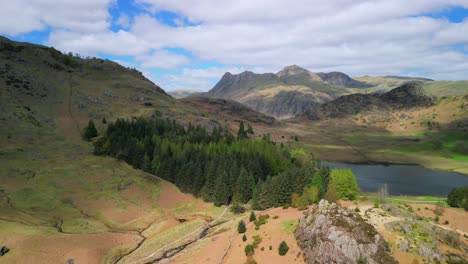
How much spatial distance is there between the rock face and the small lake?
96379 mm

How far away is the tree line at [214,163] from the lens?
99.0m

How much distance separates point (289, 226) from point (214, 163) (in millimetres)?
54842

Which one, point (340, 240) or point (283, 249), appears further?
point (283, 249)

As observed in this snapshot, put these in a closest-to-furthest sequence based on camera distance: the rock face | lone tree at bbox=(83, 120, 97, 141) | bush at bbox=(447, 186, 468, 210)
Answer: the rock face < bush at bbox=(447, 186, 468, 210) < lone tree at bbox=(83, 120, 97, 141)

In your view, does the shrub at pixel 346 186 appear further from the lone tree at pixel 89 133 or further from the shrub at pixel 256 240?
the lone tree at pixel 89 133

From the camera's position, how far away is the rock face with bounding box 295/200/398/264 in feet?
163

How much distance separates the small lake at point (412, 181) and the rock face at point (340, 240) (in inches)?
3794

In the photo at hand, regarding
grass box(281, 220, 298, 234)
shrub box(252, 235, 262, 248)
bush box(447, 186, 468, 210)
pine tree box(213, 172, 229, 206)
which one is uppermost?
bush box(447, 186, 468, 210)

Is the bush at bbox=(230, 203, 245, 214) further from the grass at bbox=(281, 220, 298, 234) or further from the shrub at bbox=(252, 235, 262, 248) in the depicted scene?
the shrub at bbox=(252, 235, 262, 248)

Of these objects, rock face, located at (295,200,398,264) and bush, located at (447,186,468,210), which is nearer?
rock face, located at (295,200,398,264)

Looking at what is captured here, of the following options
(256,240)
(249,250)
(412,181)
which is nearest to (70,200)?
(256,240)

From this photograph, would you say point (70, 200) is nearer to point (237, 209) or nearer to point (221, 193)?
point (221, 193)

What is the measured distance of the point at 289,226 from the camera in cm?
6631

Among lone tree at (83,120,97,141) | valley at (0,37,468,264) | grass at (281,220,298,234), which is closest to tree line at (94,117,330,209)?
valley at (0,37,468,264)
